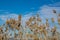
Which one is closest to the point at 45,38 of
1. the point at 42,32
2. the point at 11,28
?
the point at 42,32

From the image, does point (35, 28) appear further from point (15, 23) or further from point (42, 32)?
point (15, 23)

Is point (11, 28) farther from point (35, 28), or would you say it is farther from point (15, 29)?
point (35, 28)

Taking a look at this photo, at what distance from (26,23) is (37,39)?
80 centimetres

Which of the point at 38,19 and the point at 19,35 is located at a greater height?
the point at 38,19

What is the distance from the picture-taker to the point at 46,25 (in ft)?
21.5

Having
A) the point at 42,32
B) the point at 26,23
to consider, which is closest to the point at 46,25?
the point at 42,32

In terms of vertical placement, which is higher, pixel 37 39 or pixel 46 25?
pixel 46 25

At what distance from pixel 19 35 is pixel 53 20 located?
59.1 inches

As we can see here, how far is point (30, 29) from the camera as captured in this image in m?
6.58

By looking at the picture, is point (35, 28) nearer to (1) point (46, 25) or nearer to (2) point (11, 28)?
(1) point (46, 25)

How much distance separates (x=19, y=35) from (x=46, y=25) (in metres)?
1.16

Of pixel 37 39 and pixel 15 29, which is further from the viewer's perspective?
pixel 15 29

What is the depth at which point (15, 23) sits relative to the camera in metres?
6.77

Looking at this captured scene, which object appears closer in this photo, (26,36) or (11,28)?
(26,36)
